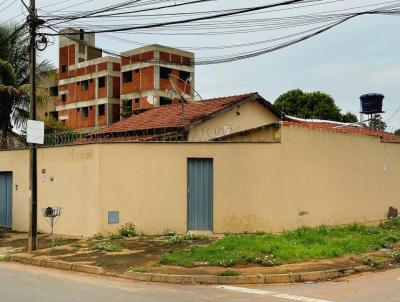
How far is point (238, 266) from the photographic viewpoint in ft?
37.6

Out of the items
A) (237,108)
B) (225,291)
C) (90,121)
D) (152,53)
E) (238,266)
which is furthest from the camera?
(90,121)

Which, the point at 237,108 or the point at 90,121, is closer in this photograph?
the point at 237,108

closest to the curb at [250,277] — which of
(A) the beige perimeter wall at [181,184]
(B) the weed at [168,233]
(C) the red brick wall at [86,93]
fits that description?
(B) the weed at [168,233]

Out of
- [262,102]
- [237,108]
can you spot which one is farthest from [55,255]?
[262,102]

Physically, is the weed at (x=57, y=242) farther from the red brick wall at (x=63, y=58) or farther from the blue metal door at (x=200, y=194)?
the red brick wall at (x=63, y=58)

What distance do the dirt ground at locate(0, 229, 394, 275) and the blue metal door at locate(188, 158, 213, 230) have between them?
4.53ft

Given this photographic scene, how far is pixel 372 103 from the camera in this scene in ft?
89.4

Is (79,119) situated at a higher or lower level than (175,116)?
higher

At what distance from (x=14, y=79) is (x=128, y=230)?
459 inches

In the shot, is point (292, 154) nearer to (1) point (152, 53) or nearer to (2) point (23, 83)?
(2) point (23, 83)

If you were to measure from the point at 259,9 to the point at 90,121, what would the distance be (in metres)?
53.1

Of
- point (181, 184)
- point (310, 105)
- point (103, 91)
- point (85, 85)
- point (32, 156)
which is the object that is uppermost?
point (85, 85)

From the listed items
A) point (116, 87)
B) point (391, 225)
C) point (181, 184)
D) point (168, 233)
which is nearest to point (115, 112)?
point (116, 87)

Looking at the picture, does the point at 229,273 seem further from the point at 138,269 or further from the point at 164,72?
the point at 164,72
